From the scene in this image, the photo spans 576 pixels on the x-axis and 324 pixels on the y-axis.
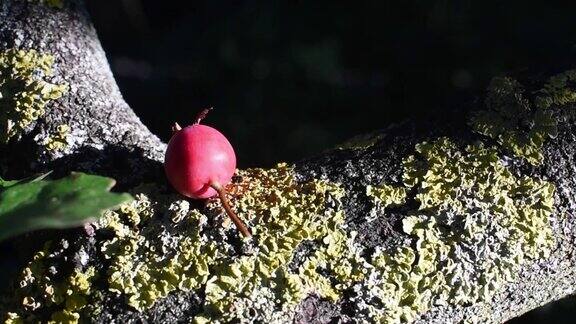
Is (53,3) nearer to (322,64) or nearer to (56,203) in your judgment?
(56,203)

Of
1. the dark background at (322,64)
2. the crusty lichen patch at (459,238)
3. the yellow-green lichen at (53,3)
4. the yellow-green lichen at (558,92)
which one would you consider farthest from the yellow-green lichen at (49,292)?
the dark background at (322,64)

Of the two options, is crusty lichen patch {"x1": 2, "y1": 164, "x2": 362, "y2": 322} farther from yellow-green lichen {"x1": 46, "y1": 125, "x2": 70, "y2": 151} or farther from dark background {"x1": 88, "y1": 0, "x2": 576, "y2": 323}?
dark background {"x1": 88, "y1": 0, "x2": 576, "y2": 323}

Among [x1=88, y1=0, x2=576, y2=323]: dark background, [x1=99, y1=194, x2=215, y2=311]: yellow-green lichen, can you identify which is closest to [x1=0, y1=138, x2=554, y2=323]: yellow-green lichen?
[x1=99, y1=194, x2=215, y2=311]: yellow-green lichen

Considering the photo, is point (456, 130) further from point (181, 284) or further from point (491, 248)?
point (181, 284)

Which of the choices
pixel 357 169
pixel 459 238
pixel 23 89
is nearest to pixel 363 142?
pixel 357 169

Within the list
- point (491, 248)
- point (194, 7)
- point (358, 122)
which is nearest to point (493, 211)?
point (491, 248)

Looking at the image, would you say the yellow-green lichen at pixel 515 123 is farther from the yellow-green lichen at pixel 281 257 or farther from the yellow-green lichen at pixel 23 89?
the yellow-green lichen at pixel 23 89
